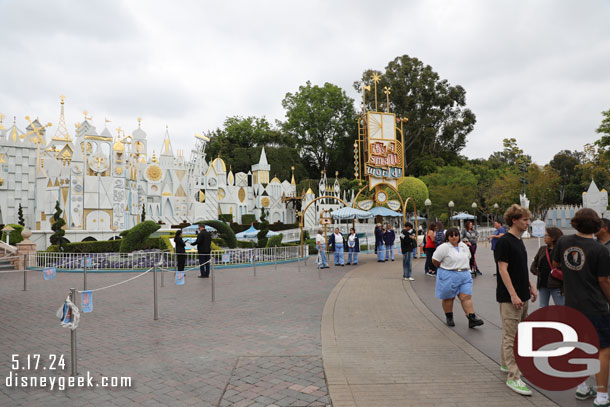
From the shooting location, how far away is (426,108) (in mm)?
53719

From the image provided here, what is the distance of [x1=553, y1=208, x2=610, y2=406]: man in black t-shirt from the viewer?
348 centimetres

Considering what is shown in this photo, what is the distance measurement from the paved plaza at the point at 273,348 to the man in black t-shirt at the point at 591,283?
0.36 meters

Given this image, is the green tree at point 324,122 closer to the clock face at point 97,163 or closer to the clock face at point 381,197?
the clock face at point 97,163

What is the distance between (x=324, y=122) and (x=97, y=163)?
118ft

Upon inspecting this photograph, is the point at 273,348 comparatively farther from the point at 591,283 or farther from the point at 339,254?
the point at 339,254

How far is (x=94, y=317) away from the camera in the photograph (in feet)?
24.7

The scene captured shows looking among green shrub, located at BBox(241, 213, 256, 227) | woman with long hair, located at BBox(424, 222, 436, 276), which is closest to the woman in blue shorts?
woman with long hair, located at BBox(424, 222, 436, 276)

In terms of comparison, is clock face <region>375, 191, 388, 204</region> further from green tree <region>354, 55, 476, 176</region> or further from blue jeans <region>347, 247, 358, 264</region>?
green tree <region>354, 55, 476, 176</region>

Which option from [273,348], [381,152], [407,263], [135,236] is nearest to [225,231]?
[135,236]

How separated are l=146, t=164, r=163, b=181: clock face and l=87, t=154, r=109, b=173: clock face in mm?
4773

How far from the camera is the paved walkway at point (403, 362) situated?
151 inches

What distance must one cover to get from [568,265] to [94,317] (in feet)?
25.5

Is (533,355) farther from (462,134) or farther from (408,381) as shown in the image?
(462,134)

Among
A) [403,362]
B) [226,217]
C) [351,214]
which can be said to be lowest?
[403,362]
